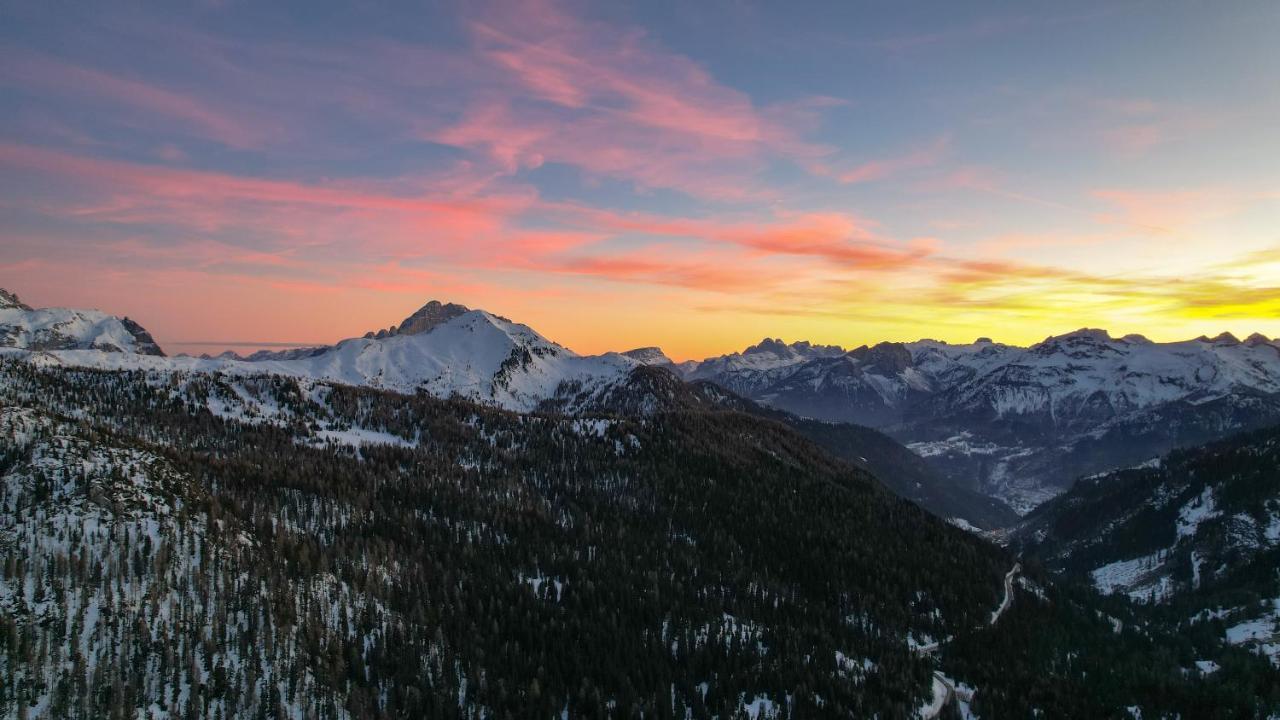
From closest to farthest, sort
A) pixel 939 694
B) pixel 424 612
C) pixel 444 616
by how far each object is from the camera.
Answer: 1. pixel 424 612
2. pixel 444 616
3. pixel 939 694

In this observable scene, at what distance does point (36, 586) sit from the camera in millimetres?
80562

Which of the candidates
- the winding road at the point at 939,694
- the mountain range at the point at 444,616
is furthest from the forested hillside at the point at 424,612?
the winding road at the point at 939,694

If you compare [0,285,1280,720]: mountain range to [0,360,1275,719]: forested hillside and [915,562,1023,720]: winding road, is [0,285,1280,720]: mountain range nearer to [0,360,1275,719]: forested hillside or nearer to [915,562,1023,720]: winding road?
[0,360,1275,719]: forested hillside

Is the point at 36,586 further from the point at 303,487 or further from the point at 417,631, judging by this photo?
the point at 303,487

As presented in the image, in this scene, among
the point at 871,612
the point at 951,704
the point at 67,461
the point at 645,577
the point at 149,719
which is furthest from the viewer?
the point at 871,612

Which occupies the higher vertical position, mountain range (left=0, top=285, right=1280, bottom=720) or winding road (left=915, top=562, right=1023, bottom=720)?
mountain range (left=0, top=285, right=1280, bottom=720)

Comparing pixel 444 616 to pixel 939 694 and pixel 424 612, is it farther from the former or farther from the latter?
pixel 939 694

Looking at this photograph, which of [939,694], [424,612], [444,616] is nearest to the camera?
[424,612]

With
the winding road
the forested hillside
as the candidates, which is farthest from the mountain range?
the winding road

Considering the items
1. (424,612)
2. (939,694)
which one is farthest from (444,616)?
(939,694)

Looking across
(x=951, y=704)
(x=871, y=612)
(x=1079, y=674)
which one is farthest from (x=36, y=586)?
(x=1079, y=674)

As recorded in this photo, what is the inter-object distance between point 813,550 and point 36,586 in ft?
590

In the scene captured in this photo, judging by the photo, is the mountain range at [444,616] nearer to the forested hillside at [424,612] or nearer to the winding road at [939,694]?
the forested hillside at [424,612]

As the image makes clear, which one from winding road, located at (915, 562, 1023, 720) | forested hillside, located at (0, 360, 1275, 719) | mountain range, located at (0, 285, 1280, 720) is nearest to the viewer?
→ forested hillside, located at (0, 360, 1275, 719)
